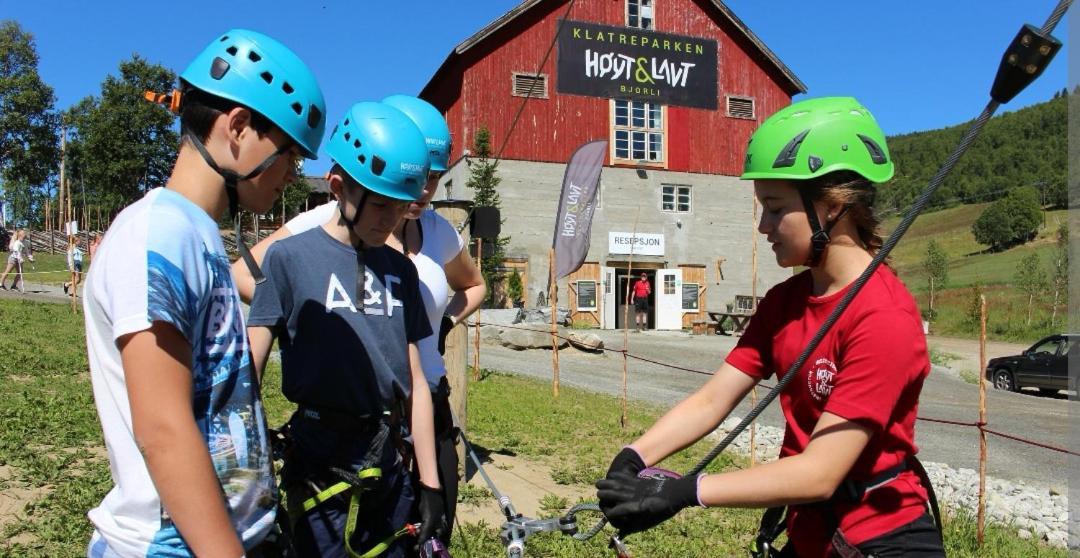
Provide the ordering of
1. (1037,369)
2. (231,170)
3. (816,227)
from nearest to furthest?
1. (231,170)
2. (816,227)
3. (1037,369)

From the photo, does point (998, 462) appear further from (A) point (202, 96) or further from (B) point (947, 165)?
(A) point (202, 96)

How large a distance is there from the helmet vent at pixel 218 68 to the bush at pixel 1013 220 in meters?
81.1

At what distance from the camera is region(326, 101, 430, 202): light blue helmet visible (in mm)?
2812

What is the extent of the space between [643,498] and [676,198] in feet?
101

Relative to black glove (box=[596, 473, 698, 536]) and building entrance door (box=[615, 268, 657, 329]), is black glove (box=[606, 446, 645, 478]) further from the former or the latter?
building entrance door (box=[615, 268, 657, 329])

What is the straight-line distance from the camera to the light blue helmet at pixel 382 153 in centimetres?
281

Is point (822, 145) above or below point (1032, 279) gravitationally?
below

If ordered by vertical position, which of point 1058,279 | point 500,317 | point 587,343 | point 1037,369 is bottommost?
point 1037,369

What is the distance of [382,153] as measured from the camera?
2.82 metres

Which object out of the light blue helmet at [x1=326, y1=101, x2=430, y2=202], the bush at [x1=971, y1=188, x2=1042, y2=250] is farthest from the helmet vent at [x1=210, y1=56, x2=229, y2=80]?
the bush at [x1=971, y1=188, x2=1042, y2=250]

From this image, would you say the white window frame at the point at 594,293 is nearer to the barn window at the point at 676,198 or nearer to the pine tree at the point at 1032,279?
the barn window at the point at 676,198

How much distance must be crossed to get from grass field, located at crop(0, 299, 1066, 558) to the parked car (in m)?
13.1

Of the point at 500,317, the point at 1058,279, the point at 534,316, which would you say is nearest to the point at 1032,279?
the point at 1058,279

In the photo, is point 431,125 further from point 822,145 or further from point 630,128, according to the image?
point 630,128
